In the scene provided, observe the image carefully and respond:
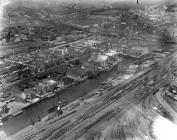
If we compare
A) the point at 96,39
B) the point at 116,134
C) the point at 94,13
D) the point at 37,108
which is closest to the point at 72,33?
the point at 96,39

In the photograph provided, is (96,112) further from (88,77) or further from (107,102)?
(88,77)

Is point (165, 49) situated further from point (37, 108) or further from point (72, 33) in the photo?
point (37, 108)

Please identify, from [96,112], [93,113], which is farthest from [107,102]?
[93,113]

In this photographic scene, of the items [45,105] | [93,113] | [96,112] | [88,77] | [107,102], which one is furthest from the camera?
[88,77]

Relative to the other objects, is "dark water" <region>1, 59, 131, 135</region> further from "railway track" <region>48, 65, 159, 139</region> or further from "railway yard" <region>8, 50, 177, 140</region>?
"railway track" <region>48, 65, 159, 139</region>

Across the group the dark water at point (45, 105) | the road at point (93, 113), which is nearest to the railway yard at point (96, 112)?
the road at point (93, 113)

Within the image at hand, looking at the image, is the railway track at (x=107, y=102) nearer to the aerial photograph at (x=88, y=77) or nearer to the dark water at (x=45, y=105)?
the aerial photograph at (x=88, y=77)
